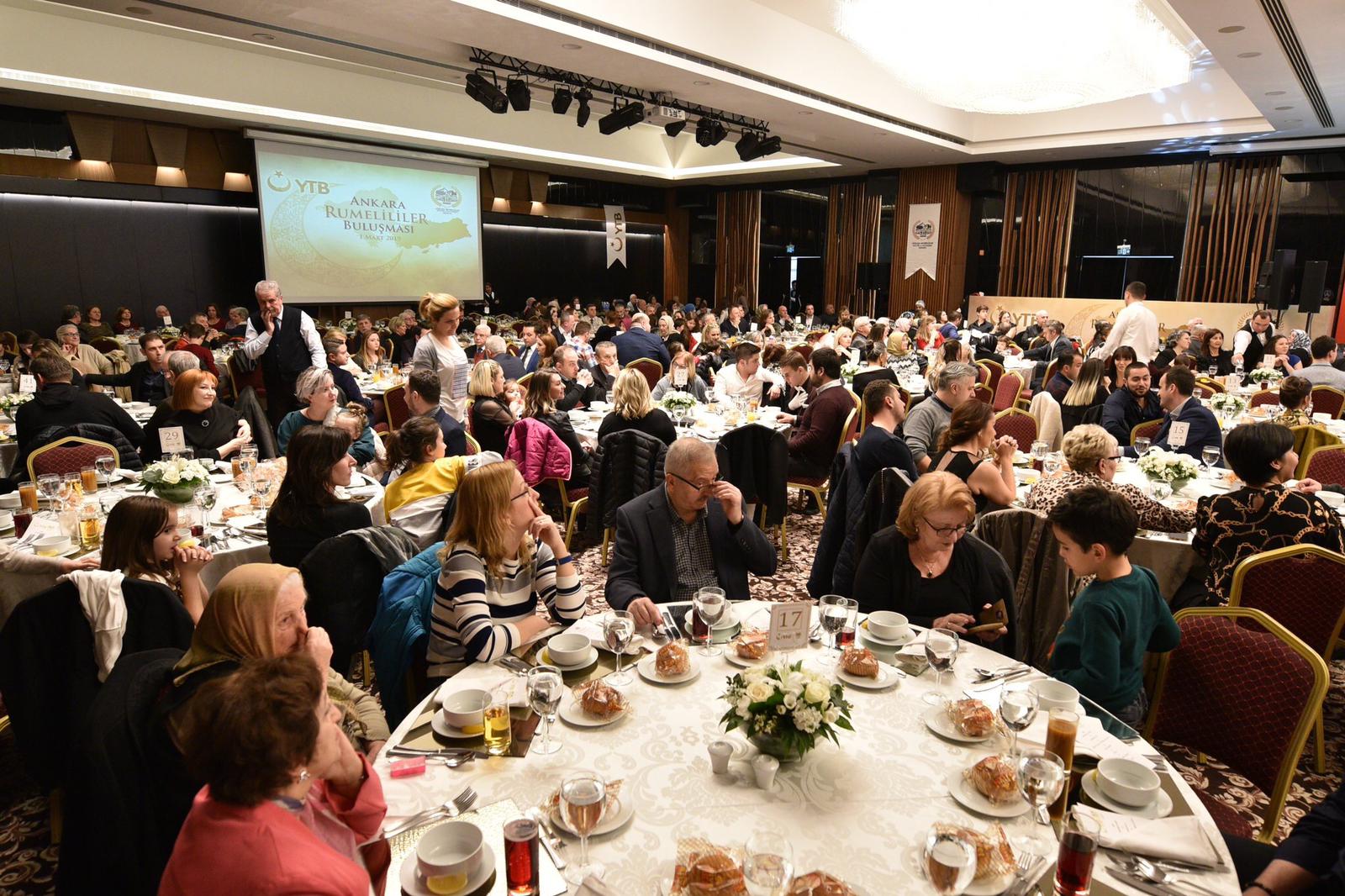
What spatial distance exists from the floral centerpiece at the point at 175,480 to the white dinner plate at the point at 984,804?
3467 mm

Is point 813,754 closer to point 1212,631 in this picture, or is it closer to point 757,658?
point 757,658

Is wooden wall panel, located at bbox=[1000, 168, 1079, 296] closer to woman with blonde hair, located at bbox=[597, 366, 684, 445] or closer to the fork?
woman with blonde hair, located at bbox=[597, 366, 684, 445]

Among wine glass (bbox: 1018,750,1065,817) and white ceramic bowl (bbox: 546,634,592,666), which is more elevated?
wine glass (bbox: 1018,750,1065,817)

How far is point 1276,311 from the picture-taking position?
1211 cm

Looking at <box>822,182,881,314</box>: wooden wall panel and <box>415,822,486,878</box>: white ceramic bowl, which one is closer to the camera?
<box>415,822,486,878</box>: white ceramic bowl

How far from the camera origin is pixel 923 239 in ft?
50.5

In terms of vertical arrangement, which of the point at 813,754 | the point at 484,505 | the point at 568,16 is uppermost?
the point at 568,16

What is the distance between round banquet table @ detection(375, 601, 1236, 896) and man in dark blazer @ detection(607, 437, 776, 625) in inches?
34.5

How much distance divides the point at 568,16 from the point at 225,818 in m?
7.13

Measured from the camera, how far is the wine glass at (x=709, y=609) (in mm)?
2352

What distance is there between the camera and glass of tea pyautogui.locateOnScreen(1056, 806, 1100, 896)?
4.56ft

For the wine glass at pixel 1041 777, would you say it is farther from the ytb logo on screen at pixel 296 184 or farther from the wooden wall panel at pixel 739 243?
the wooden wall panel at pixel 739 243

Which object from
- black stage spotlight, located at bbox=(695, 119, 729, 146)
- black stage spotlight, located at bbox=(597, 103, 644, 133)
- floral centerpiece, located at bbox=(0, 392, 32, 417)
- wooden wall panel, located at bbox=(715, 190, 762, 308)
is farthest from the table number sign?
wooden wall panel, located at bbox=(715, 190, 762, 308)

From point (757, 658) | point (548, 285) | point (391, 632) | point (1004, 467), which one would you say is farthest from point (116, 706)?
point (548, 285)
